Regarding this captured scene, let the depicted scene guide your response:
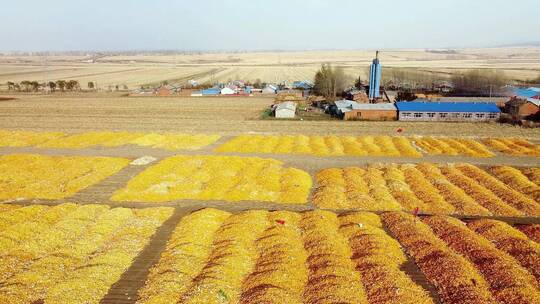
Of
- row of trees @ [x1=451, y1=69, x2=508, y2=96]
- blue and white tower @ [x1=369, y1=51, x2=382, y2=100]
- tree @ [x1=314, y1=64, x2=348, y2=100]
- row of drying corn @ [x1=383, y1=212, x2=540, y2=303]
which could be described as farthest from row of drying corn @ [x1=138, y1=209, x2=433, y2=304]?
row of trees @ [x1=451, y1=69, x2=508, y2=96]

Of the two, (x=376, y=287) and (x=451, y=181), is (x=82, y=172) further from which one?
(x=451, y=181)

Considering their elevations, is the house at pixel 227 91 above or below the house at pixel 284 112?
above

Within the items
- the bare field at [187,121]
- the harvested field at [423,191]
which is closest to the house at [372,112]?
the bare field at [187,121]

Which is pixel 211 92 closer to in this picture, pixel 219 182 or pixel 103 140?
pixel 103 140

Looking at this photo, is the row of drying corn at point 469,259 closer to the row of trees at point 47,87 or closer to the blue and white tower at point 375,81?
the blue and white tower at point 375,81

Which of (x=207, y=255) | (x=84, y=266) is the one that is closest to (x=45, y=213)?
(x=84, y=266)

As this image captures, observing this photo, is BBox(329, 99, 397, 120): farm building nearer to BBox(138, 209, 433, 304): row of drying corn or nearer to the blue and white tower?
the blue and white tower
